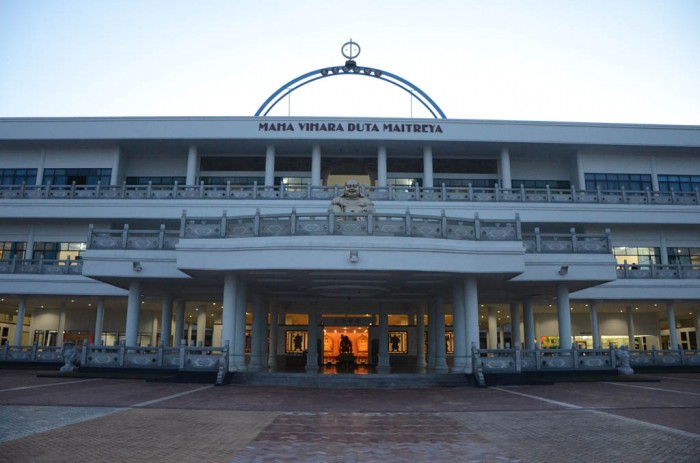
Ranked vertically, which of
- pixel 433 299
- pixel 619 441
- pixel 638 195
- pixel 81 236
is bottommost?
pixel 619 441

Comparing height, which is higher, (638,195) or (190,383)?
(638,195)

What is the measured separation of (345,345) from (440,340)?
31.7 feet

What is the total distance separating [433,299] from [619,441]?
20429 millimetres

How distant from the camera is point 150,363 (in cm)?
2470

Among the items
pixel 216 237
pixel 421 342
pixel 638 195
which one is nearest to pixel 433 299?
pixel 421 342

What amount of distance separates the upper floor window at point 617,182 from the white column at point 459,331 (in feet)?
71.2

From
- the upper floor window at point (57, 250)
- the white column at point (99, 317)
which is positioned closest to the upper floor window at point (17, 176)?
the upper floor window at point (57, 250)

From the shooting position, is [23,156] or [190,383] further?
[23,156]

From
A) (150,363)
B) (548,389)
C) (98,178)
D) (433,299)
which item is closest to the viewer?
(548,389)

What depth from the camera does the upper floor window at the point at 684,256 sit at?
1558 inches

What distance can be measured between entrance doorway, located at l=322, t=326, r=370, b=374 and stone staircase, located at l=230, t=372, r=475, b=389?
1375 cm

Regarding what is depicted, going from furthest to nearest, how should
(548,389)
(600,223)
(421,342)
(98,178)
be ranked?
1. (98,178)
2. (600,223)
3. (421,342)
4. (548,389)

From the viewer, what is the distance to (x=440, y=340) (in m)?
29.2

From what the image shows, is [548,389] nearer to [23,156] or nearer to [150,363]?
[150,363]
